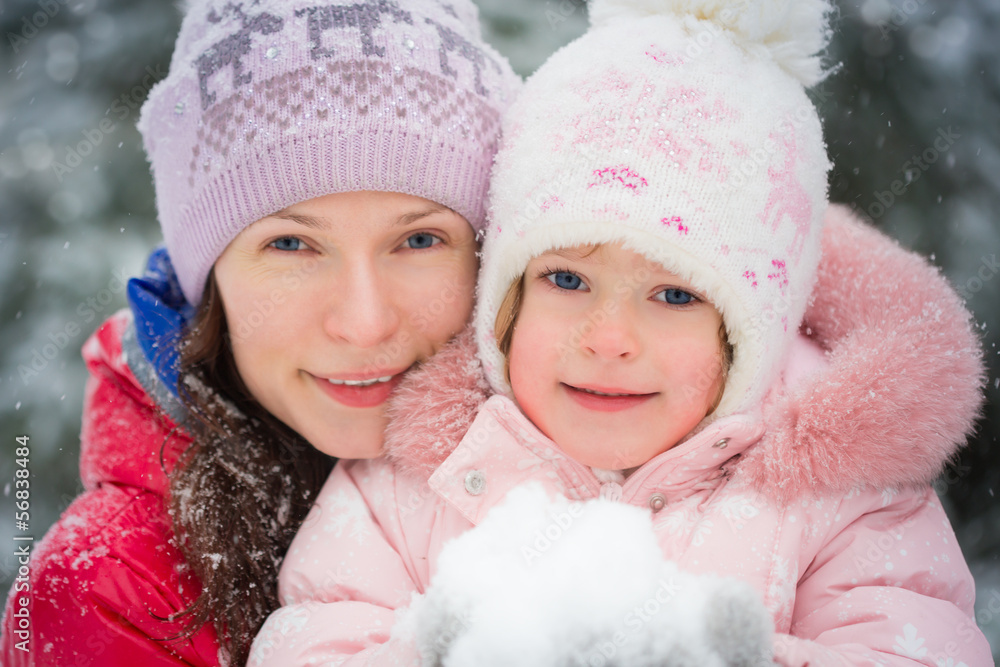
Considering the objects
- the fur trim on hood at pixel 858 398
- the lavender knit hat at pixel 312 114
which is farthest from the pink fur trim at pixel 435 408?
the lavender knit hat at pixel 312 114

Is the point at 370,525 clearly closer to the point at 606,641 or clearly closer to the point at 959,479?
the point at 606,641

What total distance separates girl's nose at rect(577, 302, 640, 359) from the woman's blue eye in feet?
2.45

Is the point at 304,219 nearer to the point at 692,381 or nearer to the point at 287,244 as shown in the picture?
the point at 287,244

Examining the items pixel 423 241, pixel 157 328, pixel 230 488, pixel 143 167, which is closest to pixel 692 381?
pixel 423 241

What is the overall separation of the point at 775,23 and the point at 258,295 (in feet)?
4.64

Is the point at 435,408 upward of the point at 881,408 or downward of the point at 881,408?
downward

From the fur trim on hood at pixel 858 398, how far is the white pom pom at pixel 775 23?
0.60m

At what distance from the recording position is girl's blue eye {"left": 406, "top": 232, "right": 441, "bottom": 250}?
1.92m

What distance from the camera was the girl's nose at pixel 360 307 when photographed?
175 cm

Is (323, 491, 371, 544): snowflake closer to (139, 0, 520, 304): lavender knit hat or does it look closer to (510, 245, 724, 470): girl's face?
(510, 245, 724, 470): girl's face

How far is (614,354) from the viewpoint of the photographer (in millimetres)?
1601

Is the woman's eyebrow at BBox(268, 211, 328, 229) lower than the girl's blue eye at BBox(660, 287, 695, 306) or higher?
lower

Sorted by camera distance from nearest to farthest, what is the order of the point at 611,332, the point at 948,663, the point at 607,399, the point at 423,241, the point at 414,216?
the point at 948,663 < the point at 611,332 < the point at 607,399 < the point at 414,216 < the point at 423,241

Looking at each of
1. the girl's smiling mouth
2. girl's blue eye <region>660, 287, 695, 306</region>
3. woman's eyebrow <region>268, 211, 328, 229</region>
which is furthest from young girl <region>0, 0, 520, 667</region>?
girl's blue eye <region>660, 287, 695, 306</region>
